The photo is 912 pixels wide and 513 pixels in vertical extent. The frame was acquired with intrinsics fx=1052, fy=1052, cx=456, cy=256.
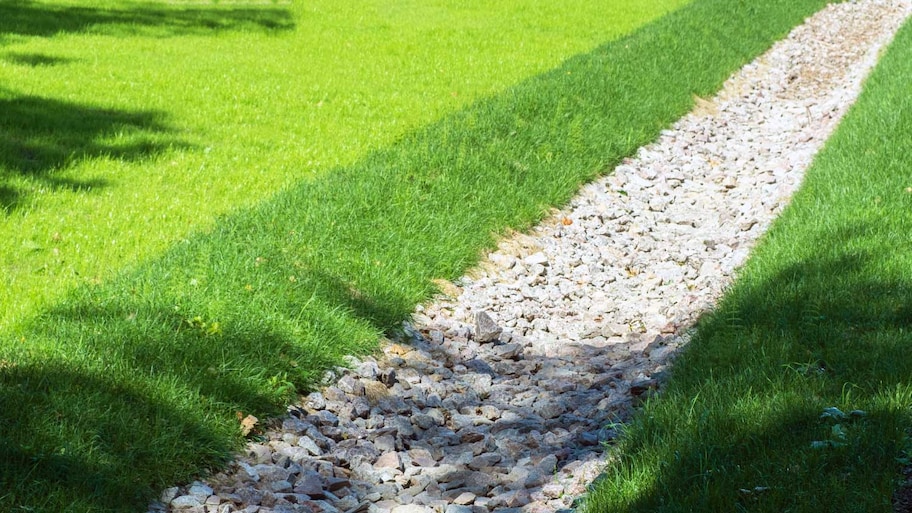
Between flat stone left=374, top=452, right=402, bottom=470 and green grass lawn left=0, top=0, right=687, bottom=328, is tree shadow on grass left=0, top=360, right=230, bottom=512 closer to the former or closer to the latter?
flat stone left=374, top=452, right=402, bottom=470

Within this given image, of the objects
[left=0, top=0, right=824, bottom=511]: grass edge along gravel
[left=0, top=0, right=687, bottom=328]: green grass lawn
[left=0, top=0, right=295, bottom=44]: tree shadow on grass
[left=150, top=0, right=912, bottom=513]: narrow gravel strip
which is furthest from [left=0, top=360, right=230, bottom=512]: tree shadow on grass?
[left=0, top=0, right=295, bottom=44]: tree shadow on grass

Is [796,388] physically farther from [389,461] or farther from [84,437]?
[84,437]

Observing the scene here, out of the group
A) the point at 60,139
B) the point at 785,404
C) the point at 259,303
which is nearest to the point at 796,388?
the point at 785,404

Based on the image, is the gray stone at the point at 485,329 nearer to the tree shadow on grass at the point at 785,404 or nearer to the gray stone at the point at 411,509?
the tree shadow on grass at the point at 785,404

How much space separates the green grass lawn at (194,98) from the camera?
7148mm

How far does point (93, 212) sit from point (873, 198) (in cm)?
554

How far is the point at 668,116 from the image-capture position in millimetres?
11914

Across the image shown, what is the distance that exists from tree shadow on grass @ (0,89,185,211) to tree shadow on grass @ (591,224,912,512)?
16.2 feet

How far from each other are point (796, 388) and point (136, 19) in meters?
12.9

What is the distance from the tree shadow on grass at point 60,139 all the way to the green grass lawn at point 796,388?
491 cm

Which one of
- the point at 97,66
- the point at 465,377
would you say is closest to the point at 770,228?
the point at 465,377

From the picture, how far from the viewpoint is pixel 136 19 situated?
15.3 m

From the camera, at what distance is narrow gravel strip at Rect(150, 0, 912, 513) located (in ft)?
15.2

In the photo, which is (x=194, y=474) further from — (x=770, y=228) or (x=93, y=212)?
(x=770, y=228)
